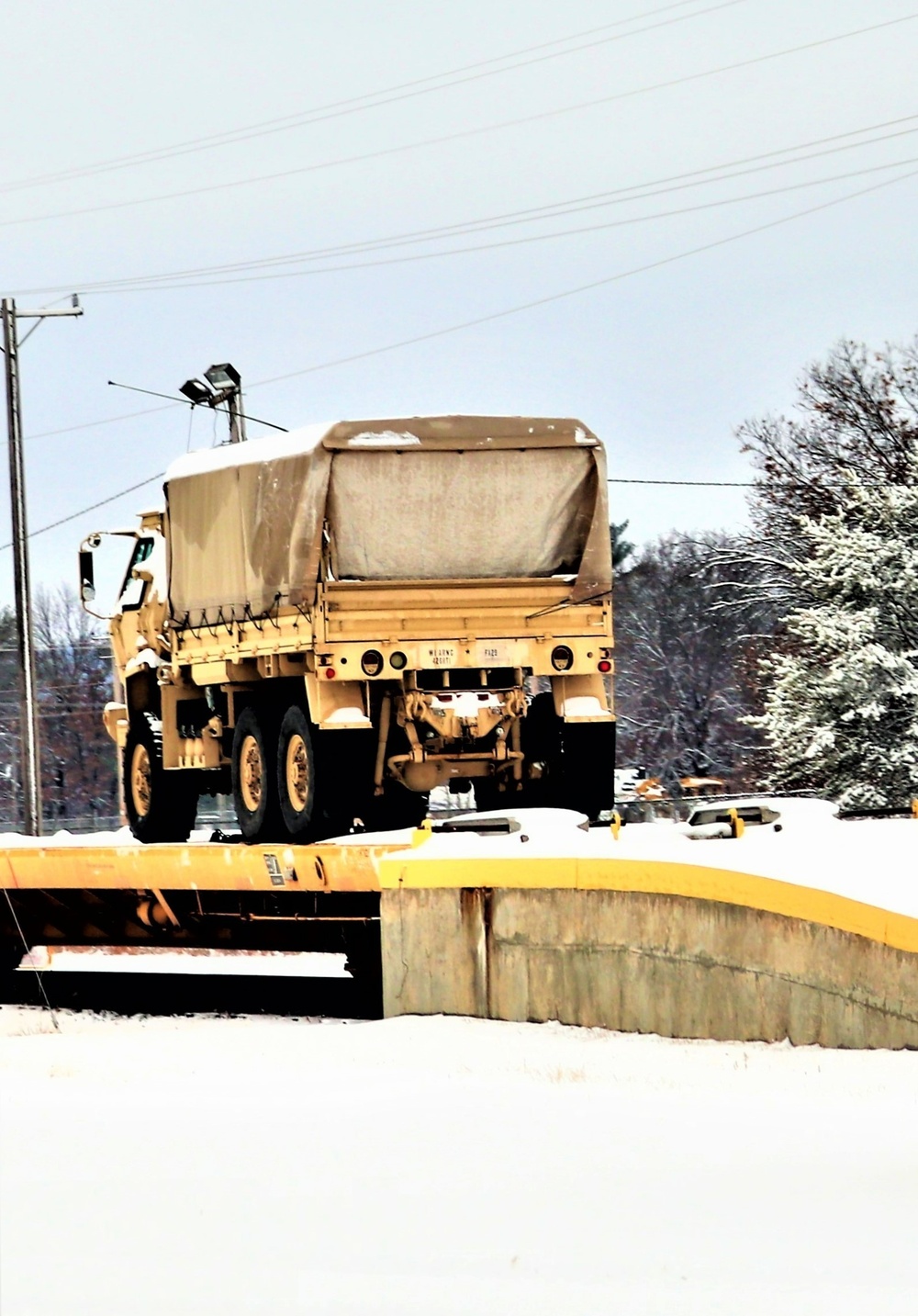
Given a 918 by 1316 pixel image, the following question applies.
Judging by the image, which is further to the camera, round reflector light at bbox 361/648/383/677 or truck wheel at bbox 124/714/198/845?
truck wheel at bbox 124/714/198/845

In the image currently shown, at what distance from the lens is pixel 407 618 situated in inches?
610

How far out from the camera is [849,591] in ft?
117

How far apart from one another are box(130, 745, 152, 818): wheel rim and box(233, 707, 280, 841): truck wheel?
6.44 ft

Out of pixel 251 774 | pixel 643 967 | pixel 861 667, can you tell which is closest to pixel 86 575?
pixel 251 774

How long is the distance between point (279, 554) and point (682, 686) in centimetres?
6753

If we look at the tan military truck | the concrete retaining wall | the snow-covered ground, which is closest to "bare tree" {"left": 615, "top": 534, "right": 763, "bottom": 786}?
the tan military truck

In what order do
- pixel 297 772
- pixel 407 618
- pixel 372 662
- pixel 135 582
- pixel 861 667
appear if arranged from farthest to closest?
1. pixel 861 667
2. pixel 135 582
3. pixel 297 772
4. pixel 407 618
5. pixel 372 662

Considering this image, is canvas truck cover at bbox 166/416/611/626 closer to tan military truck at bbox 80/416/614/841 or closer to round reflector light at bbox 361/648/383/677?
tan military truck at bbox 80/416/614/841

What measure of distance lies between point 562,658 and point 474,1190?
9521 mm

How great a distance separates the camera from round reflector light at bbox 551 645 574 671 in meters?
15.9

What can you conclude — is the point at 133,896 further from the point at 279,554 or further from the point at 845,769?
the point at 845,769

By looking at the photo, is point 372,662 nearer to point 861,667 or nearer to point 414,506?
point 414,506

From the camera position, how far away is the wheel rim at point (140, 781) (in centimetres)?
1870

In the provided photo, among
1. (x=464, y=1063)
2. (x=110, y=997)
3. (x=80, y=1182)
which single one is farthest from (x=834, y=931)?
(x=110, y=997)
